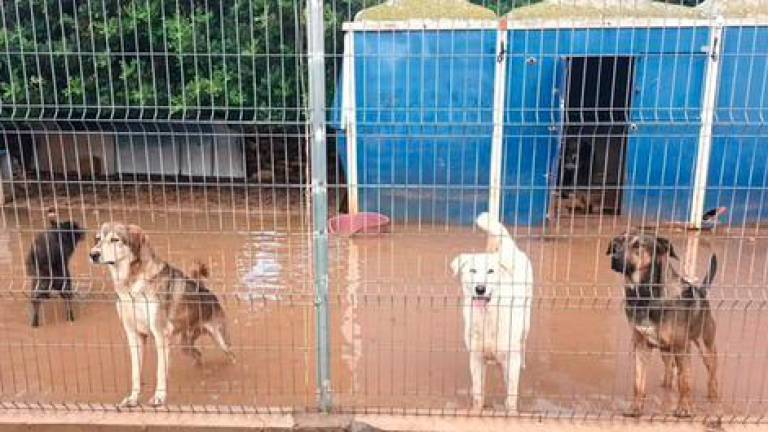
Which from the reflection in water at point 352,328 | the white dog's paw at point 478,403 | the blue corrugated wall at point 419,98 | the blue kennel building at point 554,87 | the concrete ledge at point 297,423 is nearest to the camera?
the concrete ledge at point 297,423

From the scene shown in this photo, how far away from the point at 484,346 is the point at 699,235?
17.9 feet

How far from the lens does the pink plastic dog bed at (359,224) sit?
8664 millimetres

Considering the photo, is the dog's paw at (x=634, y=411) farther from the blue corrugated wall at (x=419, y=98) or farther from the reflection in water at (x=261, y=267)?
the blue corrugated wall at (x=419, y=98)

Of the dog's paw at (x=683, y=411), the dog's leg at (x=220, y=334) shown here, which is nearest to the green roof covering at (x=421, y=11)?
the dog's leg at (x=220, y=334)

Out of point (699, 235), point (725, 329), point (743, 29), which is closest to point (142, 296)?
point (725, 329)

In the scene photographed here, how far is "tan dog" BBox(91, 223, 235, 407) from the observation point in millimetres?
4297

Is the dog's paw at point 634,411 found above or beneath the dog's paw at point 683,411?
beneath

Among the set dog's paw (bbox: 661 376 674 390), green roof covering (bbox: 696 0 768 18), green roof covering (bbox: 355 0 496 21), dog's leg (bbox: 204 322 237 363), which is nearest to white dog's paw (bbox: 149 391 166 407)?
dog's leg (bbox: 204 322 237 363)

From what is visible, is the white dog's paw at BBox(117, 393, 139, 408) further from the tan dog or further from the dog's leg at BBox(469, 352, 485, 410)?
the dog's leg at BBox(469, 352, 485, 410)

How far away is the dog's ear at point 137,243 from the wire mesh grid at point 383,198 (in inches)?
7.1

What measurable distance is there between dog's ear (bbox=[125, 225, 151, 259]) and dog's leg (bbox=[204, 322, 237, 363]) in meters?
0.68

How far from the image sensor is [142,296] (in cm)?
434

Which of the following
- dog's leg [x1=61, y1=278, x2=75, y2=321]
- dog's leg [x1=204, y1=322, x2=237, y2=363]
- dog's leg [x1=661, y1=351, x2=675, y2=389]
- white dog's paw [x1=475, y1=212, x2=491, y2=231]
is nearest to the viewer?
dog's leg [x1=661, y1=351, x2=675, y2=389]

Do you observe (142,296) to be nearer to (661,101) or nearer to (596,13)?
(596,13)
